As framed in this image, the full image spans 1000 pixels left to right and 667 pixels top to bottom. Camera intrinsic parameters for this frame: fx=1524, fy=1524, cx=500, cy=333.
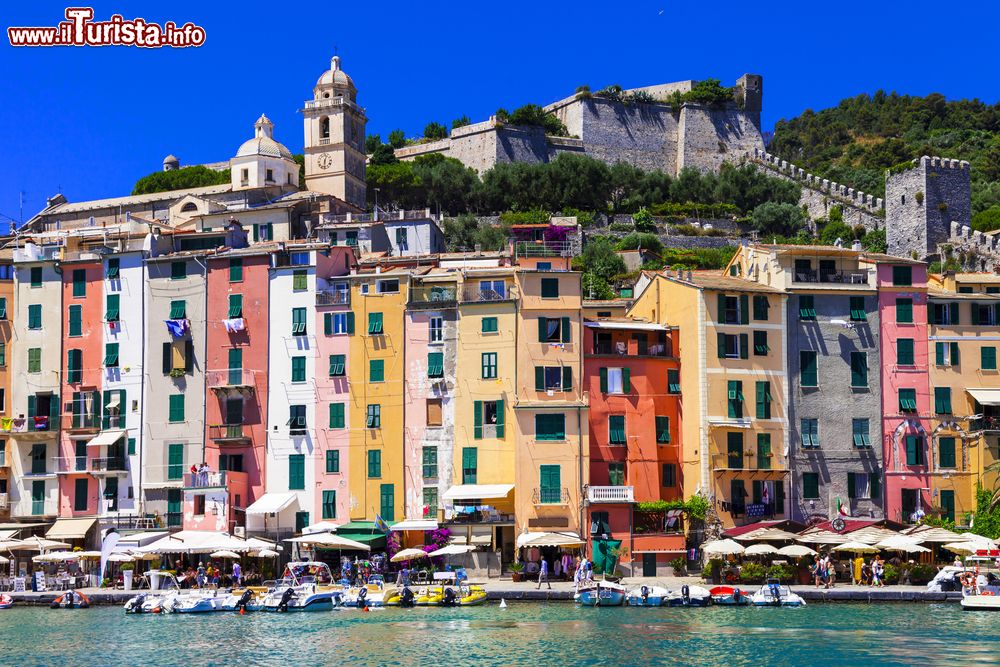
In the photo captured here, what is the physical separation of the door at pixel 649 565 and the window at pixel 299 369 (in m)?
16.1

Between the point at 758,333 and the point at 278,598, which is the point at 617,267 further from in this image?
the point at 278,598

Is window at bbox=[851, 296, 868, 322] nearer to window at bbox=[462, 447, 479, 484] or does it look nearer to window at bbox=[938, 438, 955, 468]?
window at bbox=[938, 438, 955, 468]

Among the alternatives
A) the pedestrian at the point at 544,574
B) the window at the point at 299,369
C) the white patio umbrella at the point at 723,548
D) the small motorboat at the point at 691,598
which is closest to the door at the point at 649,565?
the white patio umbrella at the point at 723,548

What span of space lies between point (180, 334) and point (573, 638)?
27.4 m

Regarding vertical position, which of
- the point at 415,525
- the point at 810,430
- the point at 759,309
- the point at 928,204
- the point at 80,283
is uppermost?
the point at 928,204

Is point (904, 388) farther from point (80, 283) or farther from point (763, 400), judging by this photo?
point (80, 283)

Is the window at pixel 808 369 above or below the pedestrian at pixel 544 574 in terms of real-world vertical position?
above

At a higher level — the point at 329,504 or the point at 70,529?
the point at 329,504

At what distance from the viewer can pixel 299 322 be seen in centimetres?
6425

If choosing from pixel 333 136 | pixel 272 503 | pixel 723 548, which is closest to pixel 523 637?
pixel 723 548

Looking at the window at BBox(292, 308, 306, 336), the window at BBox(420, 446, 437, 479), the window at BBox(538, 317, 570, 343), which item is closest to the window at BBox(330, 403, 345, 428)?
the window at BBox(292, 308, 306, 336)

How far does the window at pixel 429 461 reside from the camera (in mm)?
61188

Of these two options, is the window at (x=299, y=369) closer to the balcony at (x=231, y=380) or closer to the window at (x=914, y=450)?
the balcony at (x=231, y=380)

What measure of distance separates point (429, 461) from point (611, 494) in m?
7.69
